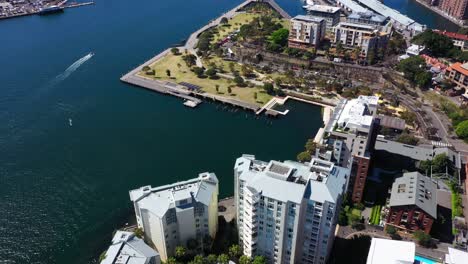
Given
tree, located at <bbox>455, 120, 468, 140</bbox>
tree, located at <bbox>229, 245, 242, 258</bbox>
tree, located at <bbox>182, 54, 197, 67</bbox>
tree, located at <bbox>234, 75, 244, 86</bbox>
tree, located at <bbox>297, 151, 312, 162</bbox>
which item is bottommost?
tree, located at <bbox>229, 245, 242, 258</bbox>

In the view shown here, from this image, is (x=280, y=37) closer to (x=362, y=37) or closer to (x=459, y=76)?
(x=362, y=37)

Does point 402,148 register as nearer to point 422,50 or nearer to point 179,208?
point 179,208

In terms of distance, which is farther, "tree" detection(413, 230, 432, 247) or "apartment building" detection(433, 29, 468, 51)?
"apartment building" detection(433, 29, 468, 51)

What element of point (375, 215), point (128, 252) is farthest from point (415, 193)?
point (128, 252)

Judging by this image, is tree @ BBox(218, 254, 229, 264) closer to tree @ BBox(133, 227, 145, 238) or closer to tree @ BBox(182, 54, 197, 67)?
tree @ BBox(133, 227, 145, 238)

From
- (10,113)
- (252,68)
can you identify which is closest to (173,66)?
(252,68)

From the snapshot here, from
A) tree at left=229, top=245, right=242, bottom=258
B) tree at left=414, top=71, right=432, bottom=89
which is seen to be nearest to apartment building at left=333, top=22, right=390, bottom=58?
tree at left=414, top=71, right=432, bottom=89

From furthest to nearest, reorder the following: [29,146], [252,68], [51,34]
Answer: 1. [51,34]
2. [252,68]
3. [29,146]
